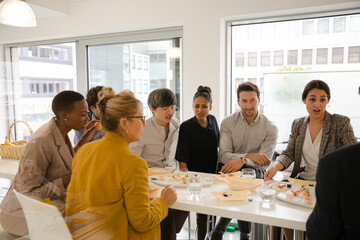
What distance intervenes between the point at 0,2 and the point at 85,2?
1595mm

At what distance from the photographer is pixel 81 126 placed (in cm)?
176

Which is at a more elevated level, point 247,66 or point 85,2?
point 85,2

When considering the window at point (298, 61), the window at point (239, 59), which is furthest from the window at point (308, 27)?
the window at point (239, 59)

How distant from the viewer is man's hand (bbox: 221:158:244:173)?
2.08 meters

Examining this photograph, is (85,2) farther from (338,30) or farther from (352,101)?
(352,101)

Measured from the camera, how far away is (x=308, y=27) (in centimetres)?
280

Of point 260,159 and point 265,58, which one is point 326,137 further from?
point 265,58

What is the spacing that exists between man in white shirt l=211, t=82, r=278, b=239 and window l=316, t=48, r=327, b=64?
2.85ft

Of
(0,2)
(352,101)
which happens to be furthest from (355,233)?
(0,2)

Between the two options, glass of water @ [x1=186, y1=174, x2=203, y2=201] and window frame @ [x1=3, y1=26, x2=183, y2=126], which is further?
window frame @ [x1=3, y1=26, x2=183, y2=126]

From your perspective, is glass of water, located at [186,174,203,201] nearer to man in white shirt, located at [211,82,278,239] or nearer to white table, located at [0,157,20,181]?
man in white shirt, located at [211,82,278,239]

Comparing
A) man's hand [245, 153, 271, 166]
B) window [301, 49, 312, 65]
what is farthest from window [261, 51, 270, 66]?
man's hand [245, 153, 271, 166]

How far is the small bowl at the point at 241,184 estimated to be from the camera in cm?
168

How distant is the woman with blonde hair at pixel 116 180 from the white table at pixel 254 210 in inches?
7.2
